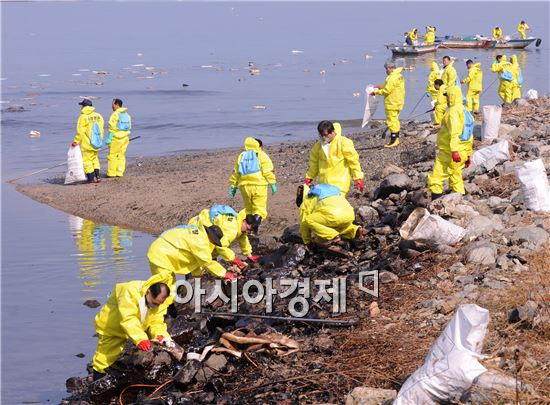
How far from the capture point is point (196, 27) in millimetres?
100125

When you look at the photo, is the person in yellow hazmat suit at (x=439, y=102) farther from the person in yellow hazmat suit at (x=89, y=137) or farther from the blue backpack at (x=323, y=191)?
the blue backpack at (x=323, y=191)

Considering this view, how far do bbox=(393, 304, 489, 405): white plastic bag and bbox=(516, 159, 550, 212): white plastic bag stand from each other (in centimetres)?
506

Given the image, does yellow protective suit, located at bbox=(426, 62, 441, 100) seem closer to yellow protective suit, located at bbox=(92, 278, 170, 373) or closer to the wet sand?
the wet sand

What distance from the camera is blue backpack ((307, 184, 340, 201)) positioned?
455 inches

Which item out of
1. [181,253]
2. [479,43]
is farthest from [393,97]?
[479,43]

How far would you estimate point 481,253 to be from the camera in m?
10.1

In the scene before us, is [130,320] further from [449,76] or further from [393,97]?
[449,76]

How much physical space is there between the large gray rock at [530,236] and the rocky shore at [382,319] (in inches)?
0.6

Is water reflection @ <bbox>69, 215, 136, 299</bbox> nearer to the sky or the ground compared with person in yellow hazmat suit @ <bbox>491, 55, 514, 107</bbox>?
nearer to the ground

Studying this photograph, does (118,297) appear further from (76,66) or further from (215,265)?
(76,66)

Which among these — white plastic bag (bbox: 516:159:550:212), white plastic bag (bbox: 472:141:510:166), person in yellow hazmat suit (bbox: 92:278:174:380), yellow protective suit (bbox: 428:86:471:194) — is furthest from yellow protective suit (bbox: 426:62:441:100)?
person in yellow hazmat suit (bbox: 92:278:174:380)

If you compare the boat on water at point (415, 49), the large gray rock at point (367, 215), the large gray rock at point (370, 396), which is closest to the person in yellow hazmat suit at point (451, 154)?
the large gray rock at point (367, 215)

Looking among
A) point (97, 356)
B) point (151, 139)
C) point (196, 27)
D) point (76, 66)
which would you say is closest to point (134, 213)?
point (97, 356)

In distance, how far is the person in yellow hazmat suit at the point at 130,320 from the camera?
841cm
